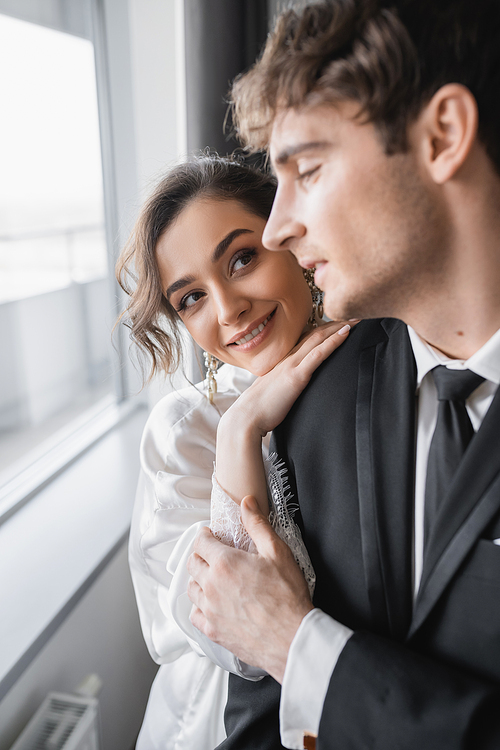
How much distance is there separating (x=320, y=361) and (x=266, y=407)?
149 mm

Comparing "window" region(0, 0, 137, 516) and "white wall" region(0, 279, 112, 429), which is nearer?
"window" region(0, 0, 137, 516)

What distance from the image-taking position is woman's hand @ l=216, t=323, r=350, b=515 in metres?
1.14

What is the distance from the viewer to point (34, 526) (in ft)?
5.84

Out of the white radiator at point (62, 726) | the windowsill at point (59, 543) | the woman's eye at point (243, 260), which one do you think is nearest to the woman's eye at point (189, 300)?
the woman's eye at point (243, 260)

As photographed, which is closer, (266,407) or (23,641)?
(266,407)

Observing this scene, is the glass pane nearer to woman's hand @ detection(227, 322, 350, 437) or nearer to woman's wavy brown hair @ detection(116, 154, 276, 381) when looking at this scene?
woman's wavy brown hair @ detection(116, 154, 276, 381)

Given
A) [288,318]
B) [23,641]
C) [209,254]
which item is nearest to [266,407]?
[288,318]

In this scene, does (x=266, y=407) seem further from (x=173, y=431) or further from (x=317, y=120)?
(x=317, y=120)

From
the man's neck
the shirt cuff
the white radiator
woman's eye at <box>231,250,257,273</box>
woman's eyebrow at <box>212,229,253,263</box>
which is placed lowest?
the white radiator

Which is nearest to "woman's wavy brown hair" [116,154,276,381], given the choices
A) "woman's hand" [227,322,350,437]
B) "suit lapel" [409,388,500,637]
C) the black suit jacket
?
"woman's hand" [227,322,350,437]

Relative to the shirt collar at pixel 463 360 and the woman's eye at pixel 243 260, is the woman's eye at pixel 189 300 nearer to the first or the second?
the woman's eye at pixel 243 260

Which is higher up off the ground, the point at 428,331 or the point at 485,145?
the point at 485,145

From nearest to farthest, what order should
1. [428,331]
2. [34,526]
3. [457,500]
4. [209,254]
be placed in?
[457,500]
[428,331]
[209,254]
[34,526]

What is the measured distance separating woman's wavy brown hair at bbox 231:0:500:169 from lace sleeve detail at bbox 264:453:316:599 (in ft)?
2.11
